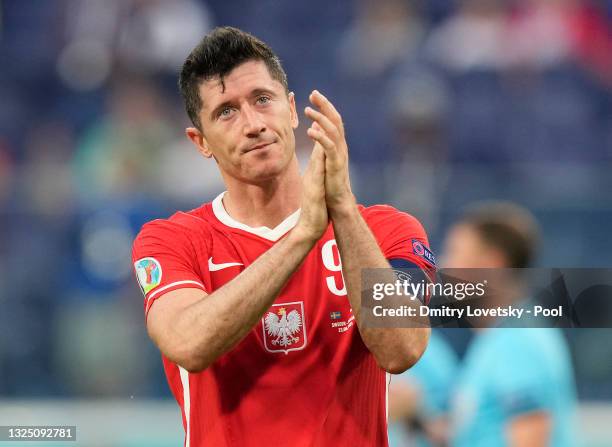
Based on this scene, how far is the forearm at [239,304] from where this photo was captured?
288cm

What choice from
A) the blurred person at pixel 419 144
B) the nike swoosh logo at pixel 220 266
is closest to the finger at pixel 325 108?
the nike swoosh logo at pixel 220 266

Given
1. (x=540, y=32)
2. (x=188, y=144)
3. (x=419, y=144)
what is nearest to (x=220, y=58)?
(x=188, y=144)

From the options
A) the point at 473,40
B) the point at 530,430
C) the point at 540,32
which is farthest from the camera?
the point at 473,40

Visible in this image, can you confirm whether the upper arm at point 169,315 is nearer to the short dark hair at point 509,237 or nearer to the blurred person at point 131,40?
the short dark hair at point 509,237

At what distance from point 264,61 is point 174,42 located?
682 cm

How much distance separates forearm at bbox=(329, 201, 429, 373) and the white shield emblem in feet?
0.74

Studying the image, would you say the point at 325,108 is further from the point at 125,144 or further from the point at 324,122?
the point at 125,144

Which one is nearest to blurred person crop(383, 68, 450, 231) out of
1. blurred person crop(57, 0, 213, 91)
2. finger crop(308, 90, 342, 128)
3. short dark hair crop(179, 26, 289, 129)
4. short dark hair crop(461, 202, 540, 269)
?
blurred person crop(57, 0, 213, 91)

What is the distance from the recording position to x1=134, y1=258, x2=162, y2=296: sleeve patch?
3180 mm

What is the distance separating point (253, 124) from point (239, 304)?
63cm

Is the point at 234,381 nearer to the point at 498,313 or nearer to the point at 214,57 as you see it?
the point at 214,57

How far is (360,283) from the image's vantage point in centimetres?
296

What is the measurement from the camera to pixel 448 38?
32.9 ft

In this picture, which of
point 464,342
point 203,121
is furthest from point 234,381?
point 464,342
